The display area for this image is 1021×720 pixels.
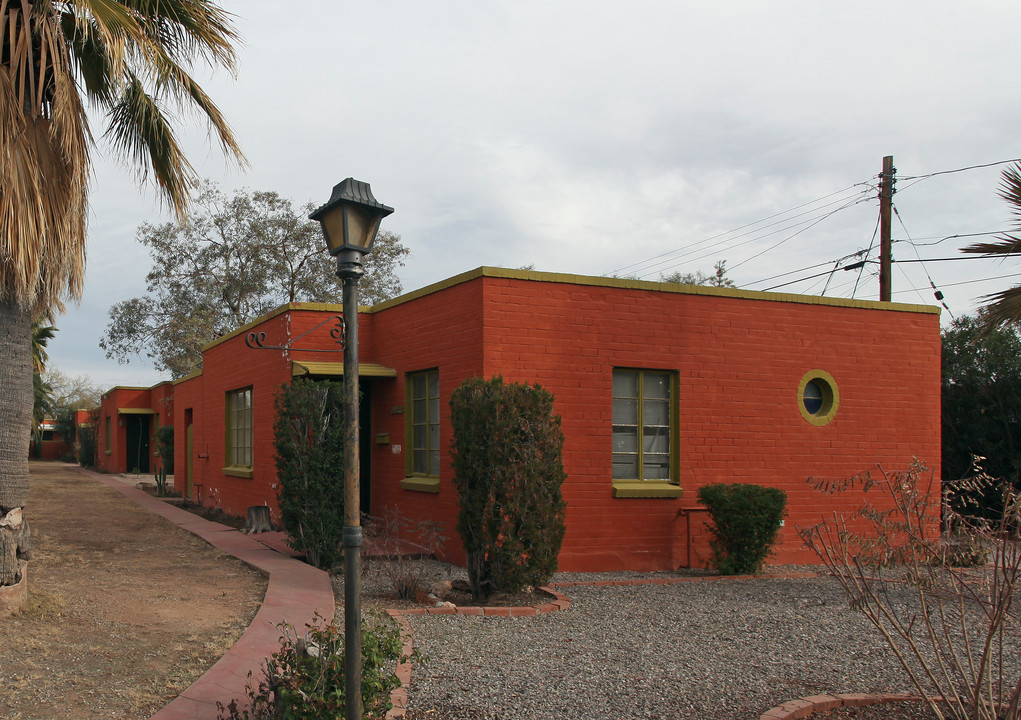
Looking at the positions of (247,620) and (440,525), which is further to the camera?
(440,525)

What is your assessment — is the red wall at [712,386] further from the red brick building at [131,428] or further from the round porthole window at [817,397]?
the red brick building at [131,428]

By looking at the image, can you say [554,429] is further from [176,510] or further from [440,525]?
[176,510]

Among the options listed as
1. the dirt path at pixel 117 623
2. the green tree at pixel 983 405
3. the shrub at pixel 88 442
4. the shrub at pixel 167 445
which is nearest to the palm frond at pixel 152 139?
the dirt path at pixel 117 623

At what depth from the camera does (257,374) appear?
14.3 metres

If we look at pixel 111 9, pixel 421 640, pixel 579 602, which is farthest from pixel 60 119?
pixel 579 602

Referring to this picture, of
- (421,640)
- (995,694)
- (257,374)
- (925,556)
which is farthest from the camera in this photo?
(257,374)

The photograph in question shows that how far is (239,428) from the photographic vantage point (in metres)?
16.1

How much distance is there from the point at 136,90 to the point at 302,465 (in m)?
4.31

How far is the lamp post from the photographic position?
4.22 meters

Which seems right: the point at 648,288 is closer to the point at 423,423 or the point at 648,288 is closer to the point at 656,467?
the point at 656,467

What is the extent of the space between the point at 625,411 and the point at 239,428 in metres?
8.61

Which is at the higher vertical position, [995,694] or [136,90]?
[136,90]

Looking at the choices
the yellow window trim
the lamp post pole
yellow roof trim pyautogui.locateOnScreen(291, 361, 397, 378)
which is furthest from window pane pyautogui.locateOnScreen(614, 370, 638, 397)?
the yellow window trim

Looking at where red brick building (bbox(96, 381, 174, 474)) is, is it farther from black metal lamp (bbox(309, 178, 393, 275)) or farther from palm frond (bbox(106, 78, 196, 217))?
black metal lamp (bbox(309, 178, 393, 275))
